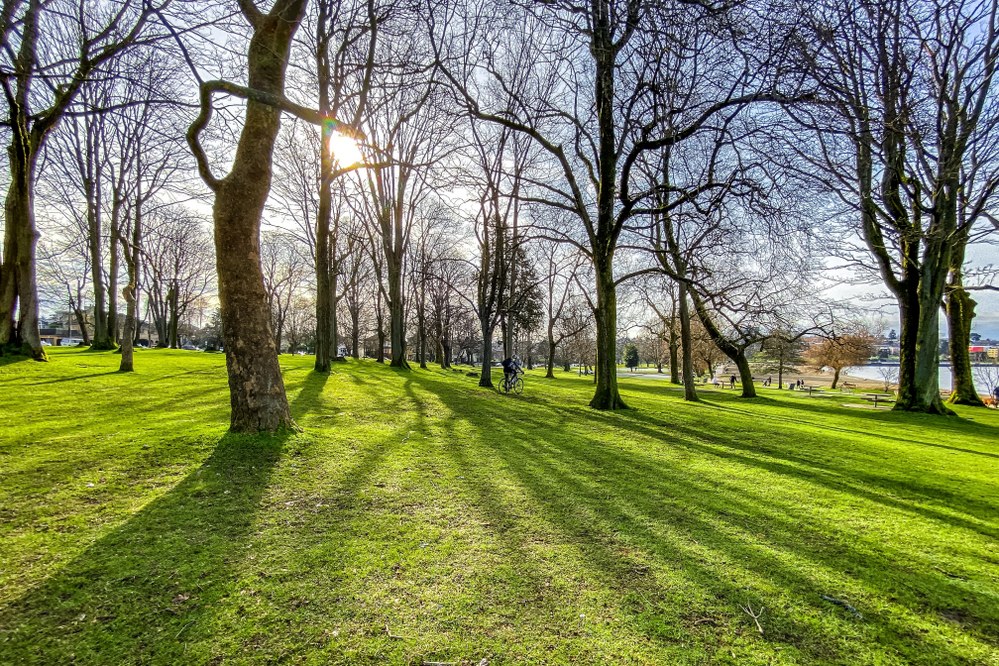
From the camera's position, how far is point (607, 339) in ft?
32.8

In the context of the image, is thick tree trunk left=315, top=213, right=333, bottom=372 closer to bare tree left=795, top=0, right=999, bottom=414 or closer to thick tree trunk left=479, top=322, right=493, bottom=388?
thick tree trunk left=479, top=322, right=493, bottom=388

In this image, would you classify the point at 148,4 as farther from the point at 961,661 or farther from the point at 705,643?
the point at 961,661

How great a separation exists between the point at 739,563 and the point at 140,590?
12.0 ft

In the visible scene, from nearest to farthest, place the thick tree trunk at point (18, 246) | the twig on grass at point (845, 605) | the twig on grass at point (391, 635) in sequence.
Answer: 1. the twig on grass at point (391, 635)
2. the twig on grass at point (845, 605)
3. the thick tree trunk at point (18, 246)

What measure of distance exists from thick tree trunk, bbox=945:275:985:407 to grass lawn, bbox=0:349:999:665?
51.8 ft

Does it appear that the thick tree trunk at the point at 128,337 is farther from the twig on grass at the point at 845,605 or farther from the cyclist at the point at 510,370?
the twig on grass at the point at 845,605

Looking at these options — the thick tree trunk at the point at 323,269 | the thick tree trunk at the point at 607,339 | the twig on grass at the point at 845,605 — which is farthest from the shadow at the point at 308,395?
the thick tree trunk at the point at 607,339

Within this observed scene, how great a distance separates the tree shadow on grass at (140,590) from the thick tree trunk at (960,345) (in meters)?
24.3

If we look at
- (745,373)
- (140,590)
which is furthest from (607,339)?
(745,373)

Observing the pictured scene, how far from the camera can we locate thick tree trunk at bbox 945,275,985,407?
634 inches

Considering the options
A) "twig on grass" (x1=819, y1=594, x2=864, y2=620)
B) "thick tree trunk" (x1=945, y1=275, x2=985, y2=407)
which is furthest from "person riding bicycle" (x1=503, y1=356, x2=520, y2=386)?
"thick tree trunk" (x1=945, y1=275, x2=985, y2=407)

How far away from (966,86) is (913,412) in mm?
9710

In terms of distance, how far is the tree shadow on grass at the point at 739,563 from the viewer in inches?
82.0

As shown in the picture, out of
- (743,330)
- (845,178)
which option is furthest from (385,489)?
(743,330)
